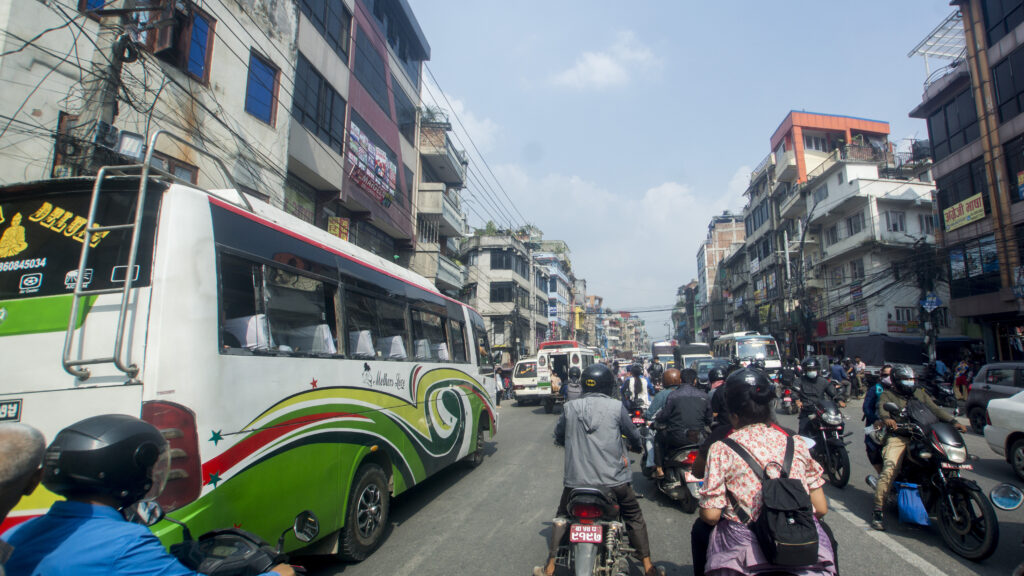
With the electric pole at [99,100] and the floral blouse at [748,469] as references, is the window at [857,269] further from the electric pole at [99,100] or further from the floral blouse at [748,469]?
the electric pole at [99,100]

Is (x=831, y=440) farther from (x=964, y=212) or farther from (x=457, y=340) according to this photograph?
(x=964, y=212)

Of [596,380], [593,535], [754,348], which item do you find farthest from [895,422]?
[754,348]

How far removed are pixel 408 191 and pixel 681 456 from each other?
17.6 meters

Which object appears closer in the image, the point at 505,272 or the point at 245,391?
the point at 245,391

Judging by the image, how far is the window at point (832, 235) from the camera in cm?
3236

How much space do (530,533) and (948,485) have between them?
12.6ft

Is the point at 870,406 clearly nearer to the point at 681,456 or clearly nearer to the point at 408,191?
the point at 681,456

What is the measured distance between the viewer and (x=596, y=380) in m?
4.34

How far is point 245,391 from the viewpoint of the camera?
3.44 meters

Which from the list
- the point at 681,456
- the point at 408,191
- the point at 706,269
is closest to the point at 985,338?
the point at 681,456

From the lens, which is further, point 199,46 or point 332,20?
point 332,20

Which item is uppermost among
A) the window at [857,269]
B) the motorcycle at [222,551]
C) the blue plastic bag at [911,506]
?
the window at [857,269]

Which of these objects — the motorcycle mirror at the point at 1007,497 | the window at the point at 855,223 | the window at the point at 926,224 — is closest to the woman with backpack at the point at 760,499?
the motorcycle mirror at the point at 1007,497

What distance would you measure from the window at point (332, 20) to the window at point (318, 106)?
1.35 metres
